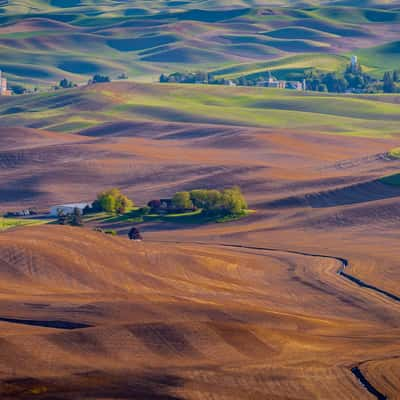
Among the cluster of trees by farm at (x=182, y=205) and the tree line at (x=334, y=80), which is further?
the tree line at (x=334, y=80)

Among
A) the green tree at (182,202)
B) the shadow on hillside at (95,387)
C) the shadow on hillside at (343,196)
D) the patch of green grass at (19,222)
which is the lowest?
the patch of green grass at (19,222)

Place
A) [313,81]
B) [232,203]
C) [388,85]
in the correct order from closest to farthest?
[232,203] < [388,85] < [313,81]

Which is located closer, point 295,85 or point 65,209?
point 65,209

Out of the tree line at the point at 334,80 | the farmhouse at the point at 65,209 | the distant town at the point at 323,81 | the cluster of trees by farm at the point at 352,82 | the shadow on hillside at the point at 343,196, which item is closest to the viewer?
the farmhouse at the point at 65,209

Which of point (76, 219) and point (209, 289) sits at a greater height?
point (209, 289)

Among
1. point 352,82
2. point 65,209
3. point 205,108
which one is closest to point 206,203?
point 65,209

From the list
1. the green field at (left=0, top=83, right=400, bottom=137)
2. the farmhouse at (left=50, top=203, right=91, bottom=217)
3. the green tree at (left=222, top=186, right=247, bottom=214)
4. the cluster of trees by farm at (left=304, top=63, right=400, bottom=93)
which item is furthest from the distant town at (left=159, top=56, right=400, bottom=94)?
the green tree at (left=222, top=186, right=247, bottom=214)

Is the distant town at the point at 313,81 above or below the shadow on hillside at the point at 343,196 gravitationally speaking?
above

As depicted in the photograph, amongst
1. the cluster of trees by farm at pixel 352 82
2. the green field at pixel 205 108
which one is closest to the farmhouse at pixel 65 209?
the green field at pixel 205 108

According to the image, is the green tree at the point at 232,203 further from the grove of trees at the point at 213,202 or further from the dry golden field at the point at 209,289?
the dry golden field at the point at 209,289

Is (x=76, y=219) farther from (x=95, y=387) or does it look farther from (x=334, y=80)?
(x=334, y=80)
